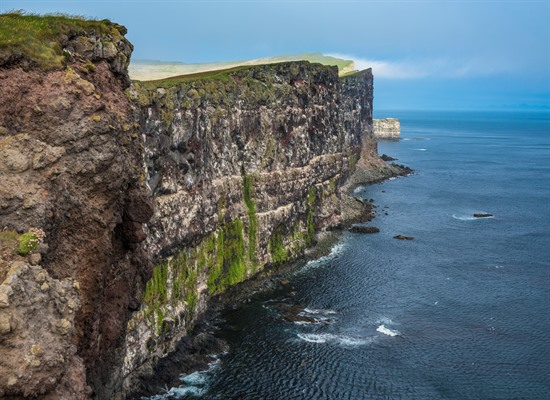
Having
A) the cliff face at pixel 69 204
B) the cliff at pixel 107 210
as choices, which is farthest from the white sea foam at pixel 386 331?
the cliff face at pixel 69 204

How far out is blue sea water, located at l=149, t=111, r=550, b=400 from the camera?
59.9 meters

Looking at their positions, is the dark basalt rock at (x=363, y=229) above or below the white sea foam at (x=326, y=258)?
above

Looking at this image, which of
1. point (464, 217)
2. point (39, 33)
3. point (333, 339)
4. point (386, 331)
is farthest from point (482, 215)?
point (39, 33)

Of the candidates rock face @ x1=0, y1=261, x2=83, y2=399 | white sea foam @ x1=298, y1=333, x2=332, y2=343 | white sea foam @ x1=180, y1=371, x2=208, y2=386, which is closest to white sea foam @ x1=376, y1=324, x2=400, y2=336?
white sea foam @ x1=298, y1=333, x2=332, y2=343

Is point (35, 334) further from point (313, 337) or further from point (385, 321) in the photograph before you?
point (385, 321)

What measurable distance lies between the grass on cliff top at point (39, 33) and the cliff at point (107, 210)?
168 mm

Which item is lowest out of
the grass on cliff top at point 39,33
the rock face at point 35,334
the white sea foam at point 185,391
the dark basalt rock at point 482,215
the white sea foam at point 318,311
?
the white sea foam at point 185,391

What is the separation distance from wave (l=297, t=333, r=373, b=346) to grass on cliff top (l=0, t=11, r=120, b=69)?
154ft

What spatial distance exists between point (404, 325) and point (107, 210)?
52.4m

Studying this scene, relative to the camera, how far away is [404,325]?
76.3m

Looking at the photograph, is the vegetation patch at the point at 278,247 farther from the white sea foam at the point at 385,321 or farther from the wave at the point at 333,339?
the wave at the point at 333,339

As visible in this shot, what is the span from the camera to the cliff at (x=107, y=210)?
26.9 meters

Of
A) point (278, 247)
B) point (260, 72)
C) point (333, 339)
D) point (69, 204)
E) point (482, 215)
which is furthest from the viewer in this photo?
point (482, 215)

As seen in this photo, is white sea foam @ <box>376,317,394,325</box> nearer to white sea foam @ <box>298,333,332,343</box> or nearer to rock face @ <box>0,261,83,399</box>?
white sea foam @ <box>298,333,332,343</box>
